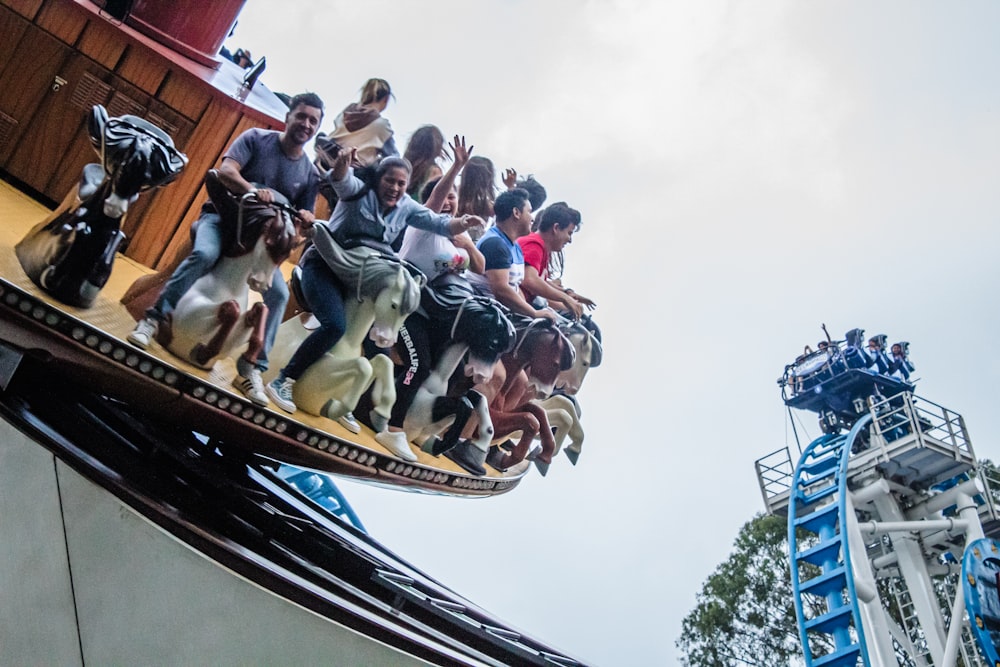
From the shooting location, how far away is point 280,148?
244 inches

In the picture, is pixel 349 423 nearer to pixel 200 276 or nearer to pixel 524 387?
pixel 200 276

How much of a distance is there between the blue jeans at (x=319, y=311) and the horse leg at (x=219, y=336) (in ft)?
2.34

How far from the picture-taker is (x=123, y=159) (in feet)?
17.0

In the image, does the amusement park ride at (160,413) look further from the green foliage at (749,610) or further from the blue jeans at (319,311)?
the green foliage at (749,610)

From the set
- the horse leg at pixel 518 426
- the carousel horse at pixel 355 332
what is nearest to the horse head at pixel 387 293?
the carousel horse at pixel 355 332

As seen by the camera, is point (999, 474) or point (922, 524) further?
point (999, 474)

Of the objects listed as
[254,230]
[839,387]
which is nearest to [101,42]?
→ [254,230]

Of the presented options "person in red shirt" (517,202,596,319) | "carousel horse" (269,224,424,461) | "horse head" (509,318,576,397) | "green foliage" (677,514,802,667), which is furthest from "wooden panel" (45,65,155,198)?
"green foliage" (677,514,802,667)

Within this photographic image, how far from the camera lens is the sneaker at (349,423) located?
21.2ft

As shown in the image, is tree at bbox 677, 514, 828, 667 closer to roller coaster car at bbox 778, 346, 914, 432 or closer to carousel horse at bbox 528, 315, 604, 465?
roller coaster car at bbox 778, 346, 914, 432

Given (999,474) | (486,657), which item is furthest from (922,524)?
(486,657)

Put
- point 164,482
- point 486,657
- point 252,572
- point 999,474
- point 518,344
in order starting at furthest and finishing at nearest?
point 999,474 < point 518,344 < point 486,657 < point 164,482 < point 252,572

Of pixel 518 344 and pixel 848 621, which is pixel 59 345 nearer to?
pixel 518 344

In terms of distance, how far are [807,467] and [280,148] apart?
1198 cm
